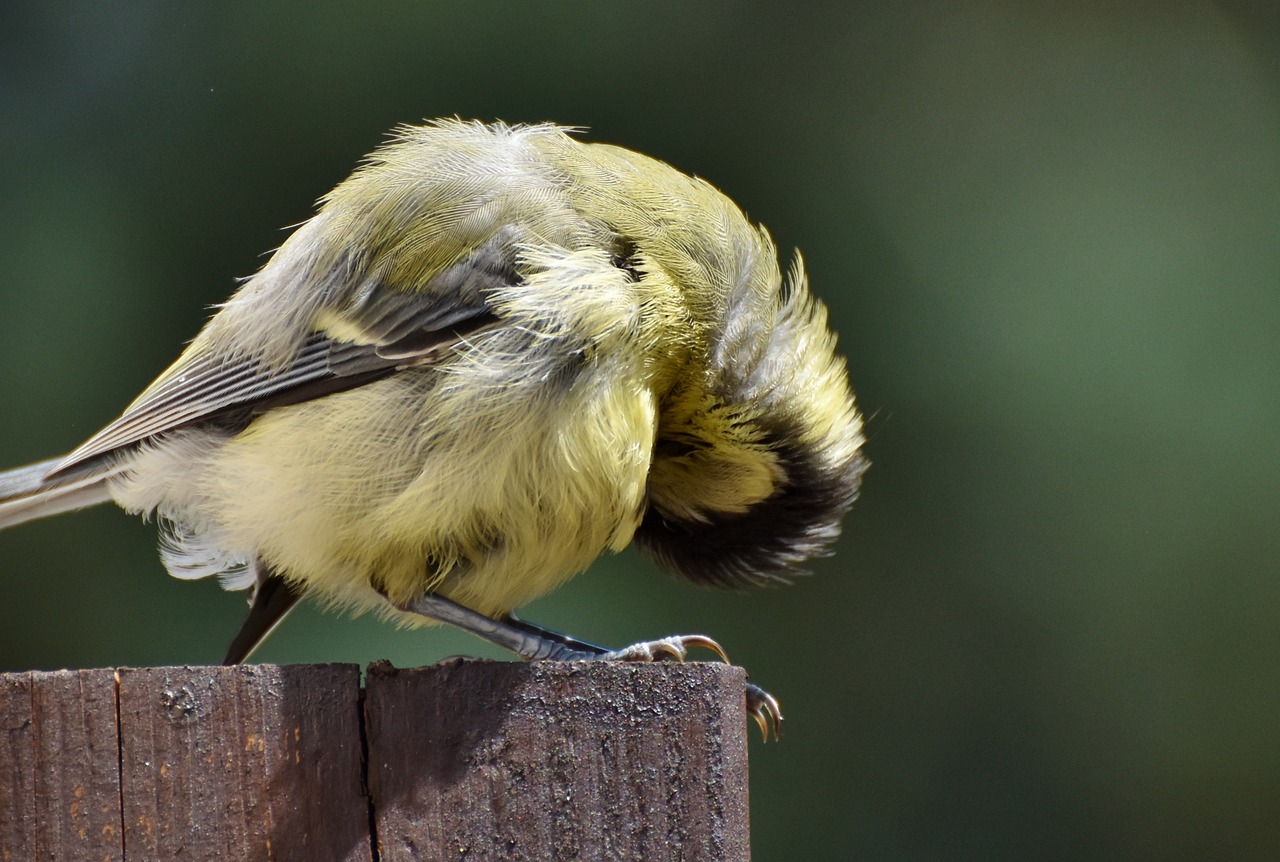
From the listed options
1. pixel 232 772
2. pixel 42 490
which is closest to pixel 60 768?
pixel 232 772

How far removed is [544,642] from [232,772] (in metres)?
0.77

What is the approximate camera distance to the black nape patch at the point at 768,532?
7.70 feet

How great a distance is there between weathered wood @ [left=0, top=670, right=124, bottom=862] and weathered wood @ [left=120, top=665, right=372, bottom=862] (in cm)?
2

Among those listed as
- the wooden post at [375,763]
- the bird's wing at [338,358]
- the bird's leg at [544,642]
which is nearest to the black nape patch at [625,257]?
the bird's wing at [338,358]

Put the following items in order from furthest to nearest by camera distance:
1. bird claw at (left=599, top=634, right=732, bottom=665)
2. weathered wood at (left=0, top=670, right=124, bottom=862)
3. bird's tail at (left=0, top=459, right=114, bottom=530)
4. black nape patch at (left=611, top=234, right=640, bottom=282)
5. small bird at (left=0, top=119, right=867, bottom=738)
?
1. bird's tail at (left=0, top=459, right=114, bottom=530)
2. black nape patch at (left=611, top=234, right=640, bottom=282)
3. small bird at (left=0, top=119, right=867, bottom=738)
4. bird claw at (left=599, top=634, right=732, bottom=665)
5. weathered wood at (left=0, top=670, right=124, bottom=862)

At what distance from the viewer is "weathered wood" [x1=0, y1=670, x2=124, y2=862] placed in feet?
4.48

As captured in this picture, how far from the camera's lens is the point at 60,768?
54.1 inches

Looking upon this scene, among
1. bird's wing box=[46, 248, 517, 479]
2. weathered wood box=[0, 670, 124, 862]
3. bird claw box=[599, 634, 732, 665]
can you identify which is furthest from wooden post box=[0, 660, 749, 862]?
bird's wing box=[46, 248, 517, 479]

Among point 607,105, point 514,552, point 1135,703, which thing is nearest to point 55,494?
point 514,552

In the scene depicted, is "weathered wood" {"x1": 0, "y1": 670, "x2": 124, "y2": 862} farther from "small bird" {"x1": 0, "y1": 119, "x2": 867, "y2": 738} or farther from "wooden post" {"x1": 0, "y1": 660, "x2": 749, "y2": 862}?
"small bird" {"x1": 0, "y1": 119, "x2": 867, "y2": 738}

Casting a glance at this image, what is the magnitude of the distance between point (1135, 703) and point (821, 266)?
1701 mm

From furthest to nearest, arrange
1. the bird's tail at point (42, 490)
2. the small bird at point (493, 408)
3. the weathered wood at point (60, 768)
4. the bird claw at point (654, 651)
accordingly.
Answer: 1. the bird's tail at point (42, 490)
2. the small bird at point (493, 408)
3. the bird claw at point (654, 651)
4. the weathered wood at point (60, 768)

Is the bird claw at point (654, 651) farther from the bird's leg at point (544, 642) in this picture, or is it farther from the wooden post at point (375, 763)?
the wooden post at point (375, 763)

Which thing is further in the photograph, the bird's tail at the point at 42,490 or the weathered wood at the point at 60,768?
the bird's tail at the point at 42,490
